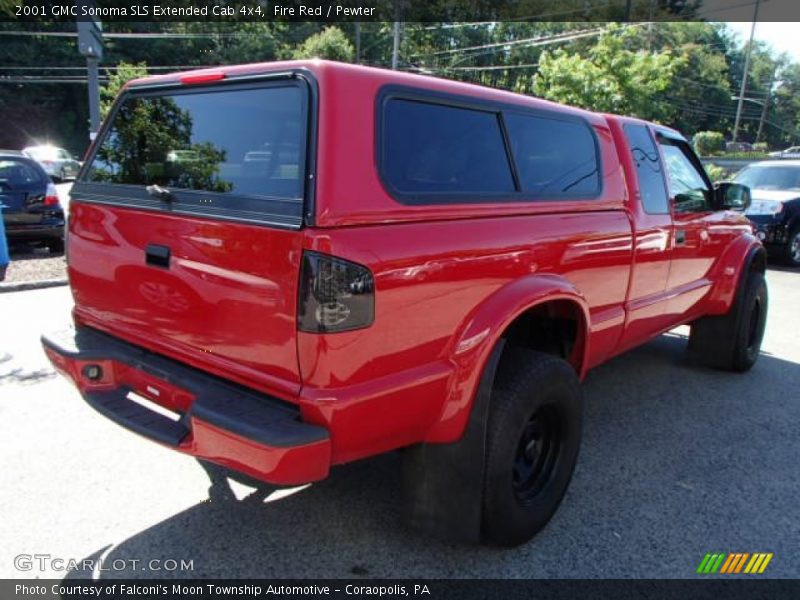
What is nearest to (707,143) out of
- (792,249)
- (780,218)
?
(792,249)

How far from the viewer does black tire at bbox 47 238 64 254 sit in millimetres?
9365

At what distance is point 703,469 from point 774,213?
9218mm

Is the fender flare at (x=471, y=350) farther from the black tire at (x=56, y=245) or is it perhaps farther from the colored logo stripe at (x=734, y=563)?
the black tire at (x=56, y=245)

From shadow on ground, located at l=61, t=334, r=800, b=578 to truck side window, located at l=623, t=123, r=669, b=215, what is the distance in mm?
1433

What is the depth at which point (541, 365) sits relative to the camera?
2.65 meters

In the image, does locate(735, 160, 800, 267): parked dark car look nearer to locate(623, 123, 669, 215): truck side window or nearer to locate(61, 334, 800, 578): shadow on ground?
locate(623, 123, 669, 215): truck side window

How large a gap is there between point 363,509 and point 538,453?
875 mm

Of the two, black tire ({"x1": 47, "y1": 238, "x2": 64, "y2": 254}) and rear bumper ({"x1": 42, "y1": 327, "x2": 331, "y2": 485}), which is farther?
black tire ({"x1": 47, "y1": 238, "x2": 64, "y2": 254})

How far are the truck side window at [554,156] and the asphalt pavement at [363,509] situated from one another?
1560 mm

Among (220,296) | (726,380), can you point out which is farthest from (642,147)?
(220,296)

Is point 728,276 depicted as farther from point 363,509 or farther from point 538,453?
point 363,509

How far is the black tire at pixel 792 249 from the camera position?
11047 mm

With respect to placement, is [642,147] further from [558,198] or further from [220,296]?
[220,296]

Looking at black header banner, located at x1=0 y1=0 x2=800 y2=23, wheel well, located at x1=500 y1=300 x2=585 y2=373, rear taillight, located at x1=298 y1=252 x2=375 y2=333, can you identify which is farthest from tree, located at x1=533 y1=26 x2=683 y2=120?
rear taillight, located at x1=298 y1=252 x2=375 y2=333
